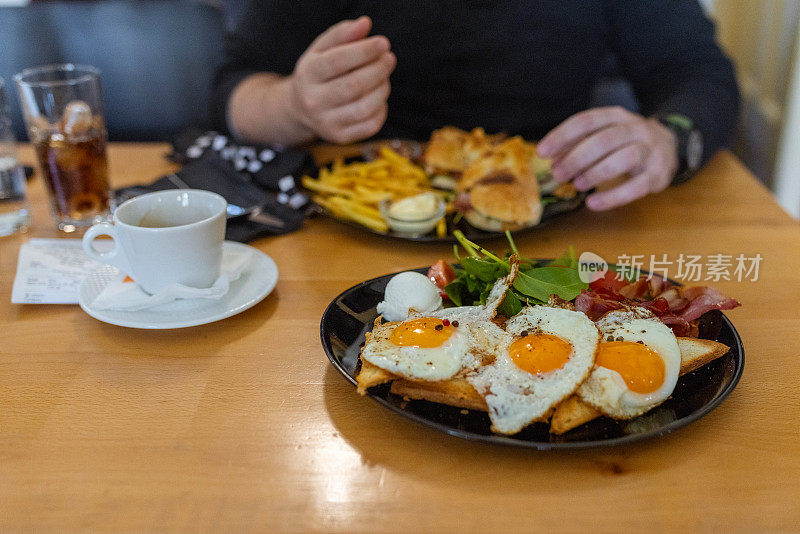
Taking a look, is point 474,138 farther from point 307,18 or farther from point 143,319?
point 143,319

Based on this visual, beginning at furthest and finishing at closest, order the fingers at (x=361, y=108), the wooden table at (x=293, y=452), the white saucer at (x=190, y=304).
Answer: the fingers at (x=361, y=108)
the white saucer at (x=190, y=304)
the wooden table at (x=293, y=452)

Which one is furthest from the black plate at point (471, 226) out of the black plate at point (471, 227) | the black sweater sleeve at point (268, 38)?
the black sweater sleeve at point (268, 38)

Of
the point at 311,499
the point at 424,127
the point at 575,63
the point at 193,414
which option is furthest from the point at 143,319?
the point at 575,63

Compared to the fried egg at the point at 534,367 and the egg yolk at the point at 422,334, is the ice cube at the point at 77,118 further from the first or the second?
the fried egg at the point at 534,367

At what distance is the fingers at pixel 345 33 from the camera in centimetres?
176

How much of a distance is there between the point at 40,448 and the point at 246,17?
1.94 metres

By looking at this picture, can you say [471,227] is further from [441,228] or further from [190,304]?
[190,304]

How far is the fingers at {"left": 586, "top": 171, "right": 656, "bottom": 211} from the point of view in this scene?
1.68 m

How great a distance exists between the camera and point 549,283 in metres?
1.12

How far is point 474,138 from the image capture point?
6.60ft

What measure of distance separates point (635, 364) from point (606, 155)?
1.01 metres

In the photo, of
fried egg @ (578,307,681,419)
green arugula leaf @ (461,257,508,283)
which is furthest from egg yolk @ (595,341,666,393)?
green arugula leaf @ (461,257,508,283)

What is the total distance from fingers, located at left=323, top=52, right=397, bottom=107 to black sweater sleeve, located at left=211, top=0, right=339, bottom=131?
2.22 ft

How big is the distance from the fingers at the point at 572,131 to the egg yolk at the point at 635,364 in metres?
0.94
